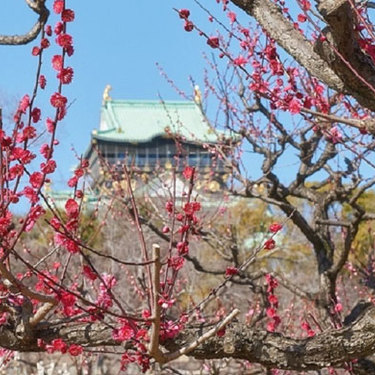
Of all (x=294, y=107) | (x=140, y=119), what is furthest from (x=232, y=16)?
(x=140, y=119)

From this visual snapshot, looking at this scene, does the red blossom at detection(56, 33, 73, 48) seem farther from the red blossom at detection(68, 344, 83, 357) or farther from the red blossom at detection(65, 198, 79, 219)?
the red blossom at detection(68, 344, 83, 357)

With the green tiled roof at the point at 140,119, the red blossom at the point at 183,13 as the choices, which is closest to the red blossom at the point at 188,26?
the red blossom at the point at 183,13

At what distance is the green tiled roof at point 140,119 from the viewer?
35094 millimetres

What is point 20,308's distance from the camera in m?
2.84

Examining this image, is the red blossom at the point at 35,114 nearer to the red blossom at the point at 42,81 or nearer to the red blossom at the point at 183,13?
the red blossom at the point at 42,81

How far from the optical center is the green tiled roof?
35.1 m

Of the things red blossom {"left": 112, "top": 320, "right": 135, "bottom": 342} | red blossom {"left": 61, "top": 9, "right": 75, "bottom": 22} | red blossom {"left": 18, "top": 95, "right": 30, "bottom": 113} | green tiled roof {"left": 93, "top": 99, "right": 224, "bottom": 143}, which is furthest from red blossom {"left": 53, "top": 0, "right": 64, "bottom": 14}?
green tiled roof {"left": 93, "top": 99, "right": 224, "bottom": 143}

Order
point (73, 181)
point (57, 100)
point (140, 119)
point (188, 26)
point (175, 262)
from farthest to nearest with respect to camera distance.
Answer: point (140, 119)
point (188, 26)
point (73, 181)
point (175, 262)
point (57, 100)

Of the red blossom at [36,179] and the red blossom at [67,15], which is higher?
the red blossom at [67,15]

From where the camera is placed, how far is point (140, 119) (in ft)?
123

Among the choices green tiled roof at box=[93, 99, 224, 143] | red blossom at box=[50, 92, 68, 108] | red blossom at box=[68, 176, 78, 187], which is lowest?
red blossom at box=[68, 176, 78, 187]

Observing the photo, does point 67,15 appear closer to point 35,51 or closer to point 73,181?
point 35,51

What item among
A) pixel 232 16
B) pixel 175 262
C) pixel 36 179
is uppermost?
pixel 232 16

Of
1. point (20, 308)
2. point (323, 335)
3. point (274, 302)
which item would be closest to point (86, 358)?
point (274, 302)
